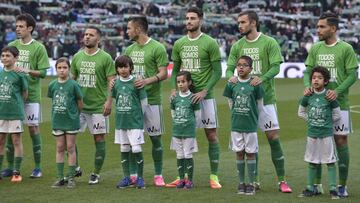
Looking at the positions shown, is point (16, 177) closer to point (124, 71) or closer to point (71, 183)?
point (71, 183)

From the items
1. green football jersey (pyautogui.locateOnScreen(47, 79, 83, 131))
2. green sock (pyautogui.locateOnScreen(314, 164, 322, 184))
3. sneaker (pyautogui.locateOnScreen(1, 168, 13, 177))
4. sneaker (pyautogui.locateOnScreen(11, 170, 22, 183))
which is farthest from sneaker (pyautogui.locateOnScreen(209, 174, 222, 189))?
sneaker (pyautogui.locateOnScreen(1, 168, 13, 177))

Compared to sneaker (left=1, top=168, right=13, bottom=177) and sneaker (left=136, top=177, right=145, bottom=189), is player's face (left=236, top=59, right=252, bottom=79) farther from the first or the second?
sneaker (left=1, top=168, right=13, bottom=177)

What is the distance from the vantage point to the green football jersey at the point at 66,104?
11.4 m

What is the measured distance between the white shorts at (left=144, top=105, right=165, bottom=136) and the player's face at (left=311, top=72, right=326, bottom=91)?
224 centimetres

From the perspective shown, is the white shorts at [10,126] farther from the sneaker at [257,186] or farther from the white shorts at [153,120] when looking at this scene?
the sneaker at [257,186]

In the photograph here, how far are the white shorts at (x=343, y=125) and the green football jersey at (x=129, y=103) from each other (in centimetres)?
252

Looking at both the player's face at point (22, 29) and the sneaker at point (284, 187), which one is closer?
the sneaker at point (284, 187)

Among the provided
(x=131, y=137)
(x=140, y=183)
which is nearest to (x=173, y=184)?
(x=140, y=183)

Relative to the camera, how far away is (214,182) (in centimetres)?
1144

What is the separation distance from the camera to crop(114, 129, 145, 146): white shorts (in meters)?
11.3

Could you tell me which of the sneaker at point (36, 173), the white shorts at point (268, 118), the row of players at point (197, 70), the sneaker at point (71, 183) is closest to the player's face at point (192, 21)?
the row of players at point (197, 70)

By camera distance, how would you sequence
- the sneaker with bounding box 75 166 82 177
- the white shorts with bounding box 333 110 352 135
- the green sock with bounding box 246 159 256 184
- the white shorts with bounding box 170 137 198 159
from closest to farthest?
the white shorts with bounding box 333 110 352 135 → the green sock with bounding box 246 159 256 184 → the white shorts with bounding box 170 137 198 159 → the sneaker with bounding box 75 166 82 177

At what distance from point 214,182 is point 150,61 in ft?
5.96

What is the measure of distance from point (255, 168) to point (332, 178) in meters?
0.97
